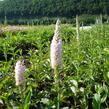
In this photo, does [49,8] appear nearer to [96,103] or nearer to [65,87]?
[65,87]

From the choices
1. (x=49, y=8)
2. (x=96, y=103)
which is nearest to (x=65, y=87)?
(x=96, y=103)

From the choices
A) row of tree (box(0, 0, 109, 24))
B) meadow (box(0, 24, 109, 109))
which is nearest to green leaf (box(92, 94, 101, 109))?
meadow (box(0, 24, 109, 109))

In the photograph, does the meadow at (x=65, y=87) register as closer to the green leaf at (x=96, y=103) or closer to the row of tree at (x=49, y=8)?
the green leaf at (x=96, y=103)

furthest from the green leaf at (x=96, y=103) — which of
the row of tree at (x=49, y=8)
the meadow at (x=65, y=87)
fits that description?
the row of tree at (x=49, y=8)

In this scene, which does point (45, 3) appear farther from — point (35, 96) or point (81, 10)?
point (35, 96)

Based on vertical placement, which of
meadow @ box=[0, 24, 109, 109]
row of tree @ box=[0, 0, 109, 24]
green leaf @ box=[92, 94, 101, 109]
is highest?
green leaf @ box=[92, 94, 101, 109]

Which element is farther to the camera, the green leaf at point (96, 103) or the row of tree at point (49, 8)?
the row of tree at point (49, 8)

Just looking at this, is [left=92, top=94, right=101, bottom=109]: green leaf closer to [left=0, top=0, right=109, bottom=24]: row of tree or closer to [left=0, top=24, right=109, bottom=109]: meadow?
[left=0, top=24, right=109, bottom=109]: meadow

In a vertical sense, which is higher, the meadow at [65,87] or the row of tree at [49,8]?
the meadow at [65,87]

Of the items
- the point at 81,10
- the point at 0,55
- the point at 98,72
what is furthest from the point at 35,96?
the point at 81,10

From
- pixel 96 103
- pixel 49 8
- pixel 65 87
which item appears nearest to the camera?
pixel 96 103

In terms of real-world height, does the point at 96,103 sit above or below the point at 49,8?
above

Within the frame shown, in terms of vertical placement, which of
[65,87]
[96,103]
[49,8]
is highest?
[96,103]

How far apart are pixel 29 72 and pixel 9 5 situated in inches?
3806
